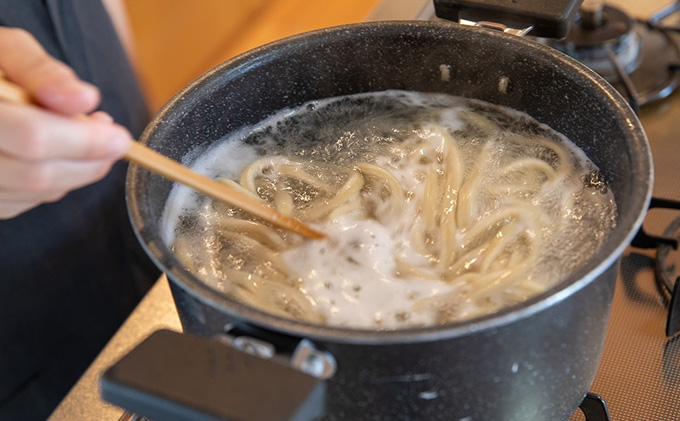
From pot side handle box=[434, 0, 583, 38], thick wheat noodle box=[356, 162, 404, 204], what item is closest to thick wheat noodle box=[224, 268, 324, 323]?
thick wheat noodle box=[356, 162, 404, 204]

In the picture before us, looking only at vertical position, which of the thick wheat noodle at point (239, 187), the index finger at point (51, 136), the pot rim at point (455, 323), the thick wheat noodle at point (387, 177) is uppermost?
the index finger at point (51, 136)

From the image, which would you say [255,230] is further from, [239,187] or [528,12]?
[528,12]

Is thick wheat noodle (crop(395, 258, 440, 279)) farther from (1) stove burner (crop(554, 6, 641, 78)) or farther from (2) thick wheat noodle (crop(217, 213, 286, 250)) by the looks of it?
(1) stove burner (crop(554, 6, 641, 78))

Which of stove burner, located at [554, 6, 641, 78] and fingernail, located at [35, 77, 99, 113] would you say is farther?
stove burner, located at [554, 6, 641, 78]

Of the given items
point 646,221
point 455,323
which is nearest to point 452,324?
point 455,323

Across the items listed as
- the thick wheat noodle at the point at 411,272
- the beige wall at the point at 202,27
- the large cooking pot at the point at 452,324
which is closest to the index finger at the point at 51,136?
the large cooking pot at the point at 452,324

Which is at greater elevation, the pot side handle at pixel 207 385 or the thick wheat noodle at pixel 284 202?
the pot side handle at pixel 207 385

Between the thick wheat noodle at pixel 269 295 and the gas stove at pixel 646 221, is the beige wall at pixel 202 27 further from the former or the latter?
the thick wheat noodle at pixel 269 295

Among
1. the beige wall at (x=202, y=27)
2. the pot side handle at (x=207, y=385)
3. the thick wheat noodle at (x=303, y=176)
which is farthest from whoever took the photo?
the beige wall at (x=202, y=27)
